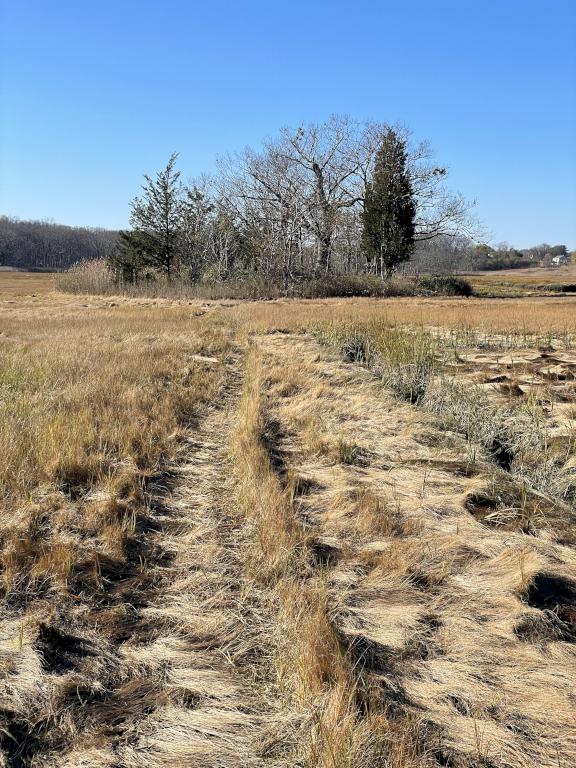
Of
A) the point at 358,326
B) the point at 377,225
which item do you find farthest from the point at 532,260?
the point at 358,326

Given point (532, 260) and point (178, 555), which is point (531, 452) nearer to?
point (178, 555)

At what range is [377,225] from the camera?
114 feet

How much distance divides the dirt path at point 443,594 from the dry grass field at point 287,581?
12 millimetres

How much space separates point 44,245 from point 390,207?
116367 millimetres

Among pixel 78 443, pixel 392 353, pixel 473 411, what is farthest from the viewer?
pixel 392 353

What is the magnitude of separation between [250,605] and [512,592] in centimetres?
131

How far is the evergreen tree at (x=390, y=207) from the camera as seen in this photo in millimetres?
34406

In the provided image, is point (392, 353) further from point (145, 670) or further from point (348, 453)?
point (145, 670)

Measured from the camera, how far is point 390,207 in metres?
34.5

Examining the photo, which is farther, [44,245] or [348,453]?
[44,245]

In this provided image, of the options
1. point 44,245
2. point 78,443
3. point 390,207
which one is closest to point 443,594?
point 78,443

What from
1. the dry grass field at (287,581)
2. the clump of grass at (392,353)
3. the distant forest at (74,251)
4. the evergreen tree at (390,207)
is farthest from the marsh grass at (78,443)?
the distant forest at (74,251)

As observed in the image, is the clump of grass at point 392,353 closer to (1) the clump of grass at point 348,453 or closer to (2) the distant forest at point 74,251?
(1) the clump of grass at point 348,453

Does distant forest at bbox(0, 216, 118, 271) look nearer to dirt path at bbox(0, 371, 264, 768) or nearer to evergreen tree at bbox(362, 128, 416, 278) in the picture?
evergreen tree at bbox(362, 128, 416, 278)
